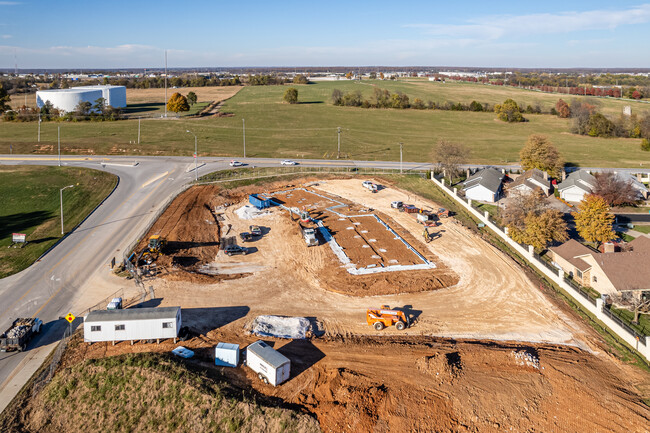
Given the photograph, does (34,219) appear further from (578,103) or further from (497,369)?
(578,103)

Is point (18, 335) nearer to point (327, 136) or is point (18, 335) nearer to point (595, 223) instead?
point (595, 223)

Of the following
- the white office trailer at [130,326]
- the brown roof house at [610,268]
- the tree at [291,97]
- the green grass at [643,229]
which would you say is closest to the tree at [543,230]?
the brown roof house at [610,268]

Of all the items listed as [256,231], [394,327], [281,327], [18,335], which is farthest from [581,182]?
[18,335]

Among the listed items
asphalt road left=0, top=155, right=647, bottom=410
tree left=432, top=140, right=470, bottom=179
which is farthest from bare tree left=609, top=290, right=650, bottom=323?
asphalt road left=0, top=155, right=647, bottom=410

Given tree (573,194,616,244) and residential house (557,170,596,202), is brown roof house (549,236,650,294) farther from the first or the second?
residential house (557,170,596,202)

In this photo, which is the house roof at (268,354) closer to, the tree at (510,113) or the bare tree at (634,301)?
the bare tree at (634,301)
